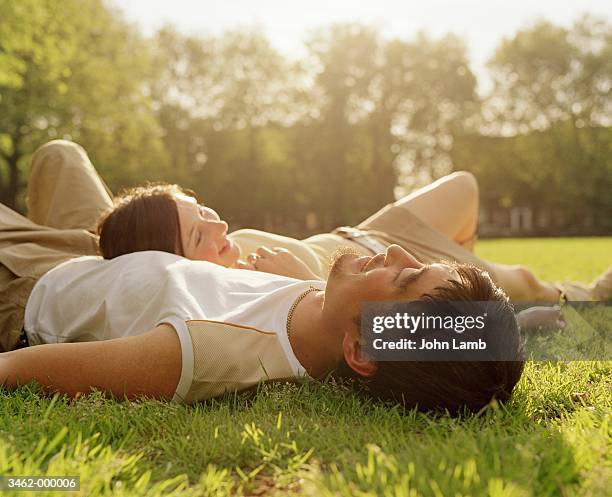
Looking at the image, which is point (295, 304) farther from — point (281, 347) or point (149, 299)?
point (149, 299)

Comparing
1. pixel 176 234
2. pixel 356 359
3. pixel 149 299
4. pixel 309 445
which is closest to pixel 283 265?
pixel 176 234

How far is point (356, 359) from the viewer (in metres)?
2.84

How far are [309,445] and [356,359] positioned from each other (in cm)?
56

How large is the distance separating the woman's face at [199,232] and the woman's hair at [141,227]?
4 centimetres

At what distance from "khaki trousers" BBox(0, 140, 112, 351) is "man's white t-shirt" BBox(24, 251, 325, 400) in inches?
5.9

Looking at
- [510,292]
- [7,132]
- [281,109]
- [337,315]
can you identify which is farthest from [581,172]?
[337,315]

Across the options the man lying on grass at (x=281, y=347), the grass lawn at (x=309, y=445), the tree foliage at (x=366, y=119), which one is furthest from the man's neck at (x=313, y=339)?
the tree foliage at (x=366, y=119)

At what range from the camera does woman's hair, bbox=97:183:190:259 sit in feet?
13.6

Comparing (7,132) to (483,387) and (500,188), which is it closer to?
(483,387)

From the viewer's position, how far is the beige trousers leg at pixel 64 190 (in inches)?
205

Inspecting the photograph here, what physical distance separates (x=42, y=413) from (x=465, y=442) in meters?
1.57

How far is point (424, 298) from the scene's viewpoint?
2.67 metres

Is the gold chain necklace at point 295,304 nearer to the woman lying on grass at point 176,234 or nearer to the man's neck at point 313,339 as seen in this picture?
the man's neck at point 313,339

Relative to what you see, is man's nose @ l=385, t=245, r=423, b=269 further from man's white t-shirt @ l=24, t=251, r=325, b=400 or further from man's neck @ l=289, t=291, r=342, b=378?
man's white t-shirt @ l=24, t=251, r=325, b=400
